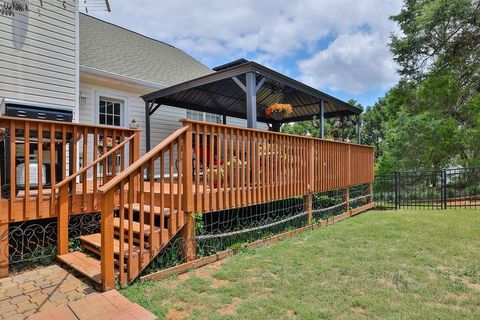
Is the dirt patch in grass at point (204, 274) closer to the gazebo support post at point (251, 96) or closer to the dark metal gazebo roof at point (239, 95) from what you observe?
the gazebo support post at point (251, 96)

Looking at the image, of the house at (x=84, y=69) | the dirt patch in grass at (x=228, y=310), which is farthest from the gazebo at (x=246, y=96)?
the dirt patch in grass at (x=228, y=310)

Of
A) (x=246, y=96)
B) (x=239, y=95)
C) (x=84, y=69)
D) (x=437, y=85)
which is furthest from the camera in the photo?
(x=437, y=85)

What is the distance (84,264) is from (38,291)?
54 centimetres

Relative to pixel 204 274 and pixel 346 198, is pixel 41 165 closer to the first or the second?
pixel 204 274

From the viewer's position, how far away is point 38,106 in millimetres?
5648

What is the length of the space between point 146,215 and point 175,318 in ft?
5.89

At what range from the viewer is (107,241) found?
2791 mm

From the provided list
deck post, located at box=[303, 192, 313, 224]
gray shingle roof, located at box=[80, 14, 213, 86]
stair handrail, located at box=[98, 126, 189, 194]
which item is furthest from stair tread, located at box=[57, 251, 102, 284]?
gray shingle roof, located at box=[80, 14, 213, 86]

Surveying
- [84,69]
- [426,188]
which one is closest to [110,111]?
[84,69]

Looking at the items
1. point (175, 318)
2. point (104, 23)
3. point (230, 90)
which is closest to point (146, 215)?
point (175, 318)

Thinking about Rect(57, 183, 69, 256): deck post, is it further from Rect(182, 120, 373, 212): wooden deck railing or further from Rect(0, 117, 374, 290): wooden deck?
Rect(182, 120, 373, 212): wooden deck railing

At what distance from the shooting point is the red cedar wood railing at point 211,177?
118 inches

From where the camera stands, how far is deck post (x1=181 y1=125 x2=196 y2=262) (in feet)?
11.5

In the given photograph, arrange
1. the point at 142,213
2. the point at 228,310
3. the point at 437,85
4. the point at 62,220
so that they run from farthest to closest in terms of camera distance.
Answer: the point at 437,85
the point at 62,220
the point at 142,213
the point at 228,310
